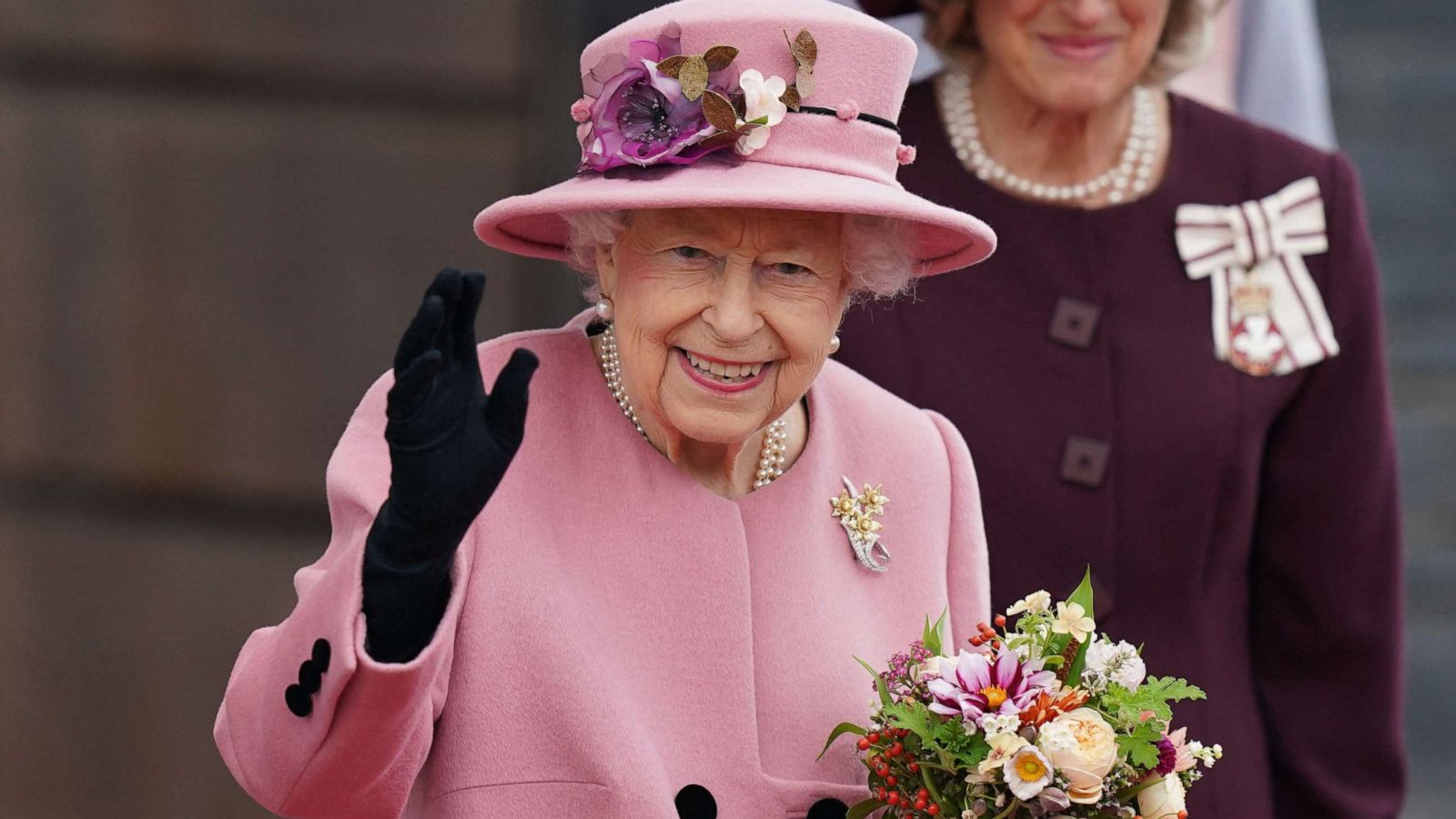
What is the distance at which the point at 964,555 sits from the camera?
308cm

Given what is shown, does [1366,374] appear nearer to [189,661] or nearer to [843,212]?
[843,212]

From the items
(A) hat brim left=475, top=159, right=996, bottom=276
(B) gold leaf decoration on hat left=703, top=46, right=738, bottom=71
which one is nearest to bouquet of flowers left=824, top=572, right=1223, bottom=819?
(A) hat brim left=475, top=159, right=996, bottom=276

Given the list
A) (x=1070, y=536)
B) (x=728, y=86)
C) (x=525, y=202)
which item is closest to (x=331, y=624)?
(x=525, y=202)

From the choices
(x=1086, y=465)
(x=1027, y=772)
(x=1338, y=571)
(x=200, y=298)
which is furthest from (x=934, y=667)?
(x=200, y=298)

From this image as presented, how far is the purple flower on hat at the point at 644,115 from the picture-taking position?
8.63 feet

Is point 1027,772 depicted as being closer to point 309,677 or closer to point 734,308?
point 734,308

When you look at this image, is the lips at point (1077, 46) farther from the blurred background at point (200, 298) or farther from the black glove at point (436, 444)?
the black glove at point (436, 444)

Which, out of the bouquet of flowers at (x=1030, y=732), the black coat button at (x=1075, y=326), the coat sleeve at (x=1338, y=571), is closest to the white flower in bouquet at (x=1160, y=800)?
the bouquet of flowers at (x=1030, y=732)

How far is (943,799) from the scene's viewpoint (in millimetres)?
2559

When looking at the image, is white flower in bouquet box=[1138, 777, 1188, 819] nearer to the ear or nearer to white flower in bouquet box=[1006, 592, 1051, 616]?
white flower in bouquet box=[1006, 592, 1051, 616]

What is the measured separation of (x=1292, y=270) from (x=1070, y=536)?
25.7 inches

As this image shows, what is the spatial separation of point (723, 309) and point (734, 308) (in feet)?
0.05

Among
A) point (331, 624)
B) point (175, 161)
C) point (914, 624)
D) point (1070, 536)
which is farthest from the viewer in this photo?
point (175, 161)

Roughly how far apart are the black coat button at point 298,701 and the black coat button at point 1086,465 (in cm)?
174
